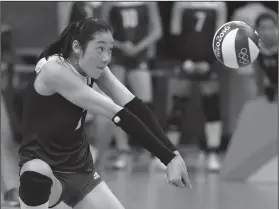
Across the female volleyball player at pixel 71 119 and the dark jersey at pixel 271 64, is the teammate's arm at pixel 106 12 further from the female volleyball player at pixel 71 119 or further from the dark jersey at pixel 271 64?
the female volleyball player at pixel 71 119

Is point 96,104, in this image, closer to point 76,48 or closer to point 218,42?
point 76,48

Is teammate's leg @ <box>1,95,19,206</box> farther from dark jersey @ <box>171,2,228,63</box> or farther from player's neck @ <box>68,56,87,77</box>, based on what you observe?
dark jersey @ <box>171,2,228,63</box>

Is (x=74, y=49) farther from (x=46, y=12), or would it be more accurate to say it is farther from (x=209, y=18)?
(x=46, y=12)

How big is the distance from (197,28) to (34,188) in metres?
4.03

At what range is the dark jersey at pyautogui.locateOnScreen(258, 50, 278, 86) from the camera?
639 centimetres

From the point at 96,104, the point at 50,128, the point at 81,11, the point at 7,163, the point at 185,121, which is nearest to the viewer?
the point at 96,104

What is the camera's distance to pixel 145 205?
17.1 ft

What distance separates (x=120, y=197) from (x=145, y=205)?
346 millimetres

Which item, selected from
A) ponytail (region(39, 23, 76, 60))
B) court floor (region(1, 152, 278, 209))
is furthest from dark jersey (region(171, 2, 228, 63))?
ponytail (region(39, 23, 76, 60))

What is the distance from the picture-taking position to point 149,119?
3.20 m

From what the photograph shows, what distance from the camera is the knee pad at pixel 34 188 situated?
309cm

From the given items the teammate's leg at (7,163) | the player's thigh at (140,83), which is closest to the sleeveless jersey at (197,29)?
the player's thigh at (140,83)

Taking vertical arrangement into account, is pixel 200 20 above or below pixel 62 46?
below

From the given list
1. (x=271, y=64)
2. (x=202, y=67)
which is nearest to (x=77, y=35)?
(x=271, y=64)
